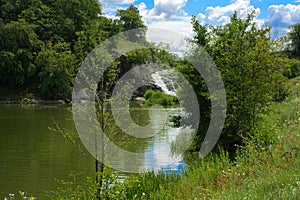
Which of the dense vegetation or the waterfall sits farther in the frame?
the waterfall

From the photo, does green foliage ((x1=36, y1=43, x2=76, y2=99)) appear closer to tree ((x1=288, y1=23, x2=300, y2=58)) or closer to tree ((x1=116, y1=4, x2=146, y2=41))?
tree ((x1=116, y1=4, x2=146, y2=41))

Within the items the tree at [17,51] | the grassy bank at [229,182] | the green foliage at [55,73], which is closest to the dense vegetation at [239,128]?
the grassy bank at [229,182]

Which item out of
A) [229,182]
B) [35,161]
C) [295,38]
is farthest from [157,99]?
[229,182]

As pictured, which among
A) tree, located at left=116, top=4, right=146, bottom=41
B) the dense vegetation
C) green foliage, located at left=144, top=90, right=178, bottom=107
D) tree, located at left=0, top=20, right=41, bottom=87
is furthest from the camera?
tree, located at left=116, top=4, right=146, bottom=41

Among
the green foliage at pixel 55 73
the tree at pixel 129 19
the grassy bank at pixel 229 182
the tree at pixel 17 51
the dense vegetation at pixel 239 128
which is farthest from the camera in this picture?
the tree at pixel 129 19

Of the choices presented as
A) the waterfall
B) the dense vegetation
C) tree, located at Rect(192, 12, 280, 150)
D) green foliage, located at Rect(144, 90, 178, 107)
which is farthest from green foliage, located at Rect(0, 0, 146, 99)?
tree, located at Rect(192, 12, 280, 150)

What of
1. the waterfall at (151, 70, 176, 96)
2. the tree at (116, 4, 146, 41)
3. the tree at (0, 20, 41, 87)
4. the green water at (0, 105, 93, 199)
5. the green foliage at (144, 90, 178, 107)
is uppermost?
the tree at (116, 4, 146, 41)

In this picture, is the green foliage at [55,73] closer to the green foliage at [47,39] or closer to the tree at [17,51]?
the green foliage at [47,39]

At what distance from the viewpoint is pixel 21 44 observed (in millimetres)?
49812

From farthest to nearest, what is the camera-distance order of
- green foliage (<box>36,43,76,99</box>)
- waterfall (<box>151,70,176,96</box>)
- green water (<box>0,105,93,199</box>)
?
waterfall (<box>151,70,176,96</box>) < green foliage (<box>36,43,76,99</box>) < green water (<box>0,105,93,199</box>)

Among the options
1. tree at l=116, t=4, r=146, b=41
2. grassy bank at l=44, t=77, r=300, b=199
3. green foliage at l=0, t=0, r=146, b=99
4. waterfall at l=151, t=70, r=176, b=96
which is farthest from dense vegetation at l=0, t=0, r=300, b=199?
tree at l=116, t=4, r=146, b=41

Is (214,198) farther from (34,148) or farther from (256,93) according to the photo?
(34,148)

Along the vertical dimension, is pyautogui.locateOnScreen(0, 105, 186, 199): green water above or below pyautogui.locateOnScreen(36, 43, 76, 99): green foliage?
below

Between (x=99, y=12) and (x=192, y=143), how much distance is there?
187ft
